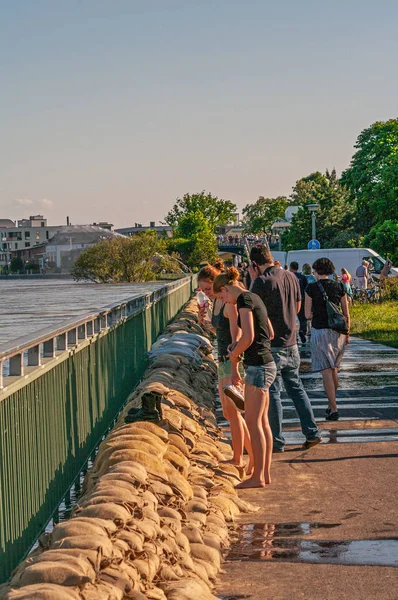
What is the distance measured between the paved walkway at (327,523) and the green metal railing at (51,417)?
1161 mm

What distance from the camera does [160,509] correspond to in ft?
21.9

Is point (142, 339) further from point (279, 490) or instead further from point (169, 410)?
point (279, 490)

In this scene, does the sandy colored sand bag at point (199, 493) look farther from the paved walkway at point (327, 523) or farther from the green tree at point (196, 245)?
the green tree at point (196, 245)

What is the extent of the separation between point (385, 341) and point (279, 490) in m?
15.0

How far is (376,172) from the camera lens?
66312 mm

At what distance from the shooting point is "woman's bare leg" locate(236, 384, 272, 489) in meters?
8.48

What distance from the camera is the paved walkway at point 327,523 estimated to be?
5.92 metres

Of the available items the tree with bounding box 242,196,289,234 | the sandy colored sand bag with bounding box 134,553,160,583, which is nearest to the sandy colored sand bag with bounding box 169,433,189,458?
the sandy colored sand bag with bounding box 134,553,160,583

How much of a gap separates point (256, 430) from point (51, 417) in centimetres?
212

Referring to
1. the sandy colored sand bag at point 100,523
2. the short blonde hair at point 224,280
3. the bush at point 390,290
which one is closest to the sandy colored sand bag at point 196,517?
the sandy colored sand bag at point 100,523

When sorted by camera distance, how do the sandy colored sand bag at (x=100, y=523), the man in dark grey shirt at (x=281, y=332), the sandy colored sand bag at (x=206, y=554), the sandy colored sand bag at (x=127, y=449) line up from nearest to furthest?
the sandy colored sand bag at (x=100, y=523) → the sandy colored sand bag at (x=206, y=554) → the sandy colored sand bag at (x=127, y=449) → the man in dark grey shirt at (x=281, y=332)

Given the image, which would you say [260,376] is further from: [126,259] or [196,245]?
[196,245]

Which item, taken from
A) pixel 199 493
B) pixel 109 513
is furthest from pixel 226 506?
pixel 109 513

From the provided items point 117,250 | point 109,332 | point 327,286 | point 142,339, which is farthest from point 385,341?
point 117,250
